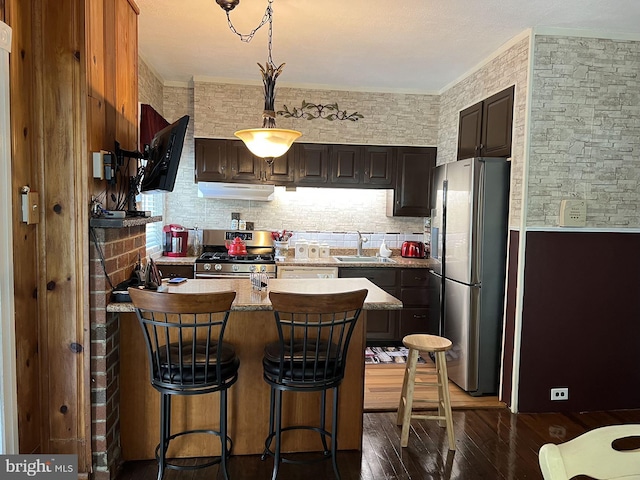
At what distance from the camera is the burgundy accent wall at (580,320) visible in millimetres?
3346

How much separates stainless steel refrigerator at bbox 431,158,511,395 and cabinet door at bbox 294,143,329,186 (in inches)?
62.6

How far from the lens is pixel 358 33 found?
11.2ft

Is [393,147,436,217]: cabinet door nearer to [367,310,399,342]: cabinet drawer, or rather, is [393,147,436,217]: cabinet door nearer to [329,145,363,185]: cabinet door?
[329,145,363,185]: cabinet door

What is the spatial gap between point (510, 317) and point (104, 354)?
277 centimetres

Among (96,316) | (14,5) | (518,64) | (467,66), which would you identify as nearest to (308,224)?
(467,66)

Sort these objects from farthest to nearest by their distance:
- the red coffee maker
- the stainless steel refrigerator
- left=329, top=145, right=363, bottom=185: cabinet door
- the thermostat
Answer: left=329, top=145, right=363, bottom=185: cabinet door < the red coffee maker < the stainless steel refrigerator < the thermostat

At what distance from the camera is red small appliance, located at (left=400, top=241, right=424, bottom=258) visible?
521 cm

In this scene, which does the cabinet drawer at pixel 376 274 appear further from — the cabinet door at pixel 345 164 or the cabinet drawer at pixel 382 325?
the cabinet door at pixel 345 164

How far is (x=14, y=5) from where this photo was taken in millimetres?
1977

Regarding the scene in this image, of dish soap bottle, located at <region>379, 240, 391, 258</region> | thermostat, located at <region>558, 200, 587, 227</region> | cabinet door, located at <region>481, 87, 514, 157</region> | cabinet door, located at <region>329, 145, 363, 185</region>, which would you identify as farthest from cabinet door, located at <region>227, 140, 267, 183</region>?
thermostat, located at <region>558, 200, 587, 227</region>

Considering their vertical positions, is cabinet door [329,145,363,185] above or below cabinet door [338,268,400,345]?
above

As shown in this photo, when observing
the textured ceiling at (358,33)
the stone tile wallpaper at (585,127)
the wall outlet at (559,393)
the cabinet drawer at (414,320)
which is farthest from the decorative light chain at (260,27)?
the wall outlet at (559,393)

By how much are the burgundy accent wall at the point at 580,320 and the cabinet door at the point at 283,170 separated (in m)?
2.54

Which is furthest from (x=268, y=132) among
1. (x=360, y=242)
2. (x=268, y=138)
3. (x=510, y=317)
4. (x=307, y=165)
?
(x=360, y=242)
